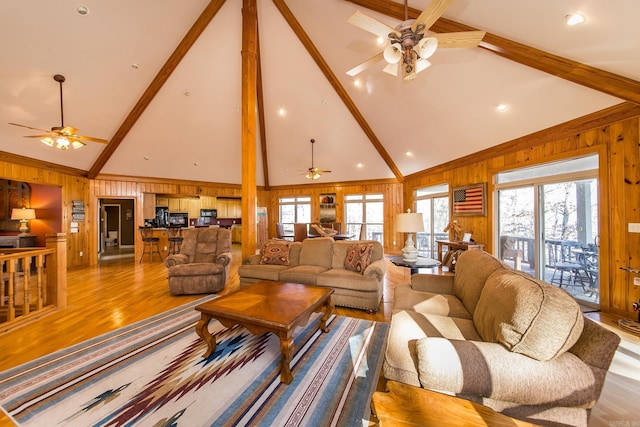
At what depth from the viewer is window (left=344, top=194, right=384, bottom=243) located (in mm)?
8625

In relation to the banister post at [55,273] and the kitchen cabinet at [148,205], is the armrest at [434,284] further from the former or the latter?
the kitchen cabinet at [148,205]

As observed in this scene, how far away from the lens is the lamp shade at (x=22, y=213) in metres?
5.70

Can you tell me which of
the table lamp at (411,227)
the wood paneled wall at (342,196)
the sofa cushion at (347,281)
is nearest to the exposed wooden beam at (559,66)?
the table lamp at (411,227)

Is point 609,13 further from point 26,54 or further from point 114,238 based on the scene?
point 114,238

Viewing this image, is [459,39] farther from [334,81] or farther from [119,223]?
[119,223]

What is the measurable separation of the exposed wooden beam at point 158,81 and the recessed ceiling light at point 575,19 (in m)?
4.63

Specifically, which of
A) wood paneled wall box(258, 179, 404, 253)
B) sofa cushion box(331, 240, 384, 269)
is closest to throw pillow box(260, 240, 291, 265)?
sofa cushion box(331, 240, 384, 269)

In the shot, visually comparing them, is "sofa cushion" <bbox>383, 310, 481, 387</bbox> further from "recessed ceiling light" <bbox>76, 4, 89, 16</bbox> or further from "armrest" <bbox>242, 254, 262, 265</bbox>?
"recessed ceiling light" <bbox>76, 4, 89, 16</bbox>

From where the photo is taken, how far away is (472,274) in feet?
7.29

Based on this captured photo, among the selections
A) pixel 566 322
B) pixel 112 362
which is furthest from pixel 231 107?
pixel 566 322

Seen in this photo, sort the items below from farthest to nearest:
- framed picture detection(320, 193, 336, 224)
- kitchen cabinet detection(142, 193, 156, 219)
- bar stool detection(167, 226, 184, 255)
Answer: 1. framed picture detection(320, 193, 336, 224)
2. kitchen cabinet detection(142, 193, 156, 219)
3. bar stool detection(167, 226, 184, 255)

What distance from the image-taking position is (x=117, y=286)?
445cm

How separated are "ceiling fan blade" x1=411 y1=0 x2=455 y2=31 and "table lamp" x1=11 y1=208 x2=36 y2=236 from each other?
28.4ft

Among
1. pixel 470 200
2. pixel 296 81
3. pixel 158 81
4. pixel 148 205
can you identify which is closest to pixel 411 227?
pixel 470 200
